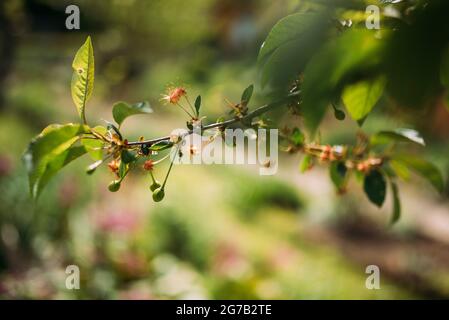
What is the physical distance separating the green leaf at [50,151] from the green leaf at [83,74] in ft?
0.23

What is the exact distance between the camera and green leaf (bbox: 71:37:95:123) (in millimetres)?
533

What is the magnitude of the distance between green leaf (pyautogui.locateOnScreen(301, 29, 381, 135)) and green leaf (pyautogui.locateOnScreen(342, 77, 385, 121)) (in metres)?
0.23

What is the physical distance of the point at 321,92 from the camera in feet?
0.98

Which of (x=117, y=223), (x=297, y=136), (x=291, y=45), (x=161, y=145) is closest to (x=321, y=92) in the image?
(x=291, y=45)

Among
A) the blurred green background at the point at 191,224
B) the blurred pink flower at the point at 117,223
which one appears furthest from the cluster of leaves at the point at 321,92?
the blurred pink flower at the point at 117,223

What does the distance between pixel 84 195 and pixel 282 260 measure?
5.16ft

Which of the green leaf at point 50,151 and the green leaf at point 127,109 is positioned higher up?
the green leaf at point 127,109

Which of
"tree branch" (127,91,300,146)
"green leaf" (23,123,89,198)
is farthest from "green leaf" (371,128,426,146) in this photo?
"green leaf" (23,123,89,198)

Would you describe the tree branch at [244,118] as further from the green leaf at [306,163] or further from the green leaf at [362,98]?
the green leaf at [306,163]

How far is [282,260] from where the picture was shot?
3480 mm

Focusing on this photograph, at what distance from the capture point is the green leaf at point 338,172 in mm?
795

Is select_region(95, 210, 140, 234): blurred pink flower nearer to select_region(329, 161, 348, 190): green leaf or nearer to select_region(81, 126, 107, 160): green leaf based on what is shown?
select_region(329, 161, 348, 190): green leaf
